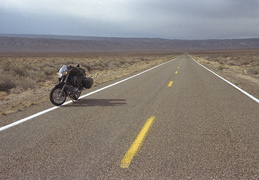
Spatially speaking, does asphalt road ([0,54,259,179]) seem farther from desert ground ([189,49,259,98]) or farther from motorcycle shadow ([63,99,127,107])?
desert ground ([189,49,259,98])

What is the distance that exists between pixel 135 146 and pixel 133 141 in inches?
10.0

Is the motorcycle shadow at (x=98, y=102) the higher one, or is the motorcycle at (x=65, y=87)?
the motorcycle at (x=65, y=87)

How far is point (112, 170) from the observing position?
355cm

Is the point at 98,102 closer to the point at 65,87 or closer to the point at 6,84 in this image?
the point at 65,87

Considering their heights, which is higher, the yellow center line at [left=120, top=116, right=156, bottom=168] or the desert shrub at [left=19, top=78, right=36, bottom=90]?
the yellow center line at [left=120, top=116, right=156, bottom=168]

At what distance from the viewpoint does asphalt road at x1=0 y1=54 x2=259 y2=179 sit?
11.6ft

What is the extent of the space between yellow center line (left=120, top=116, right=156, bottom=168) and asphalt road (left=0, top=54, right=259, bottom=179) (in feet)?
0.06

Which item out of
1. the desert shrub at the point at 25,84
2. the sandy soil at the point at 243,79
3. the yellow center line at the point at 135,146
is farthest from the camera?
the desert shrub at the point at 25,84

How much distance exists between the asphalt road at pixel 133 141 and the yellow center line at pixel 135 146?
19 mm

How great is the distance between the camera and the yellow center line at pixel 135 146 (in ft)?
12.4

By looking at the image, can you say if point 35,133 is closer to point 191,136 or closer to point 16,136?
point 16,136

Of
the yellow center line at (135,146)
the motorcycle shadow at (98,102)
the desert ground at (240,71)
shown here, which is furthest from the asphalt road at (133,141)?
the desert ground at (240,71)

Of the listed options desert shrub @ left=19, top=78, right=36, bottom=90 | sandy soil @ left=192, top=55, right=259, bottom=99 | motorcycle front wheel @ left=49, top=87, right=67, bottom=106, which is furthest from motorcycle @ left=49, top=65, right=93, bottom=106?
desert shrub @ left=19, top=78, right=36, bottom=90

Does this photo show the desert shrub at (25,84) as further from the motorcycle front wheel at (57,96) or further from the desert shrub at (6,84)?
the motorcycle front wheel at (57,96)
